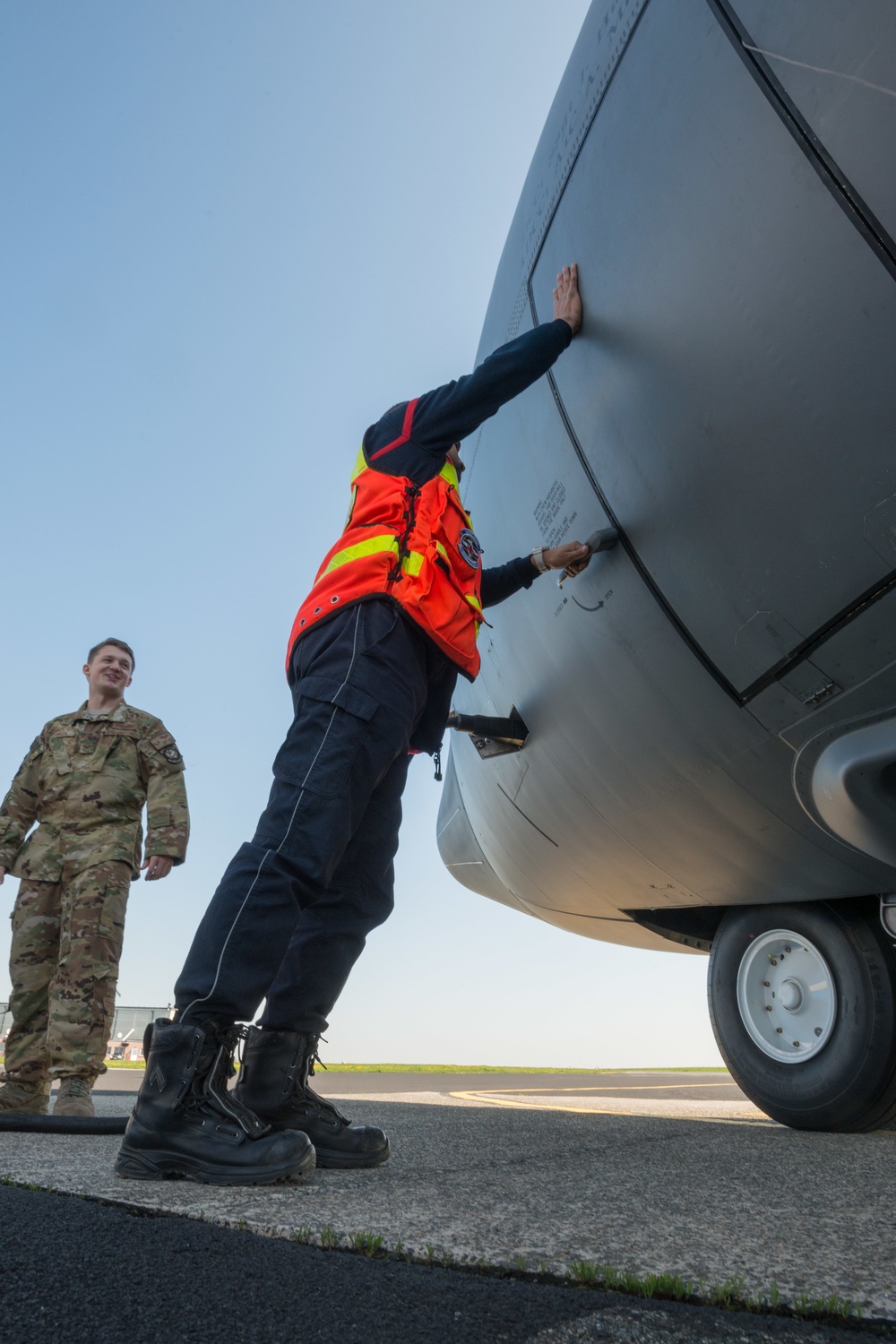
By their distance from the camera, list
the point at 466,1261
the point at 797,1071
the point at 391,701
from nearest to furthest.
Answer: the point at 466,1261
the point at 391,701
the point at 797,1071

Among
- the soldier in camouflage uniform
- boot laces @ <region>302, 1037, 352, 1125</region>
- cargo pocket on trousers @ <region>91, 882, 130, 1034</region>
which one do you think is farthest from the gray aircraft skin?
cargo pocket on trousers @ <region>91, 882, 130, 1034</region>

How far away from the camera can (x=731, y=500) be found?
1832 millimetres

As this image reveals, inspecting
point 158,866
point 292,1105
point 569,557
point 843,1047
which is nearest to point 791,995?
point 843,1047

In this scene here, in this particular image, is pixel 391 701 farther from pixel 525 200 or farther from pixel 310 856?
pixel 525 200

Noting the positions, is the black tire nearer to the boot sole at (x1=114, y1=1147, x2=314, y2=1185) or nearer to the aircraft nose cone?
the aircraft nose cone

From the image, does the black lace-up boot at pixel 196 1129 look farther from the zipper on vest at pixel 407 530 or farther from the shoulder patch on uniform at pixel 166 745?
the shoulder patch on uniform at pixel 166 745

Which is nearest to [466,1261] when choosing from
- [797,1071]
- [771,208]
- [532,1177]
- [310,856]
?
[532,1177]

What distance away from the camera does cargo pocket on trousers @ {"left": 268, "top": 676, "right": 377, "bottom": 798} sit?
1.80 metres

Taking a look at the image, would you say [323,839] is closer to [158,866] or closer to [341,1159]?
[341,1159]

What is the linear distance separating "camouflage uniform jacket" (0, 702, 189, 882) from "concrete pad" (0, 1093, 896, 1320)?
1.10 m

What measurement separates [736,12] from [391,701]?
54.4 inches

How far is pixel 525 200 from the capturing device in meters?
2.56

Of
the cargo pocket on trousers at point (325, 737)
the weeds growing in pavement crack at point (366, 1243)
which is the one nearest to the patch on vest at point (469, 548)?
the cargo pocket on trousers at point (325, 737)

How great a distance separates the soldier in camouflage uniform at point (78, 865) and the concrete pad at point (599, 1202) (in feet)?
2.42
